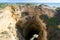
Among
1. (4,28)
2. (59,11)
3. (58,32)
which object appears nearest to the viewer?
(4,28)

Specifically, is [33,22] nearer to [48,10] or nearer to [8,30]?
[48,10]

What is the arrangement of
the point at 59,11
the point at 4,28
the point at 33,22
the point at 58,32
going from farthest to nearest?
the point at 59,11 → the point at 33,22 → the point at 58,32 → the point at 4,28

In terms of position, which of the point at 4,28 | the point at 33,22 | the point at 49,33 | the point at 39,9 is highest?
the point at 39,9

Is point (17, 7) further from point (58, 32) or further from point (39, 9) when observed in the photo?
point (58, 32)

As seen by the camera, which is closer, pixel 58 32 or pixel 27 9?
pixel 58 32

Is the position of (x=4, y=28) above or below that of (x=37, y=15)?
below

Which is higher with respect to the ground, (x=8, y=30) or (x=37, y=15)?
(x=37, y=15)

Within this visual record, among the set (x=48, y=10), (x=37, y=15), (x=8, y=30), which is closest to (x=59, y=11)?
(x=48, y=10)

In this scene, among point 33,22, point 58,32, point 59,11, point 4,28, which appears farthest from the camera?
point 59,11

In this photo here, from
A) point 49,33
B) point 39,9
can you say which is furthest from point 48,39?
point 39,9
